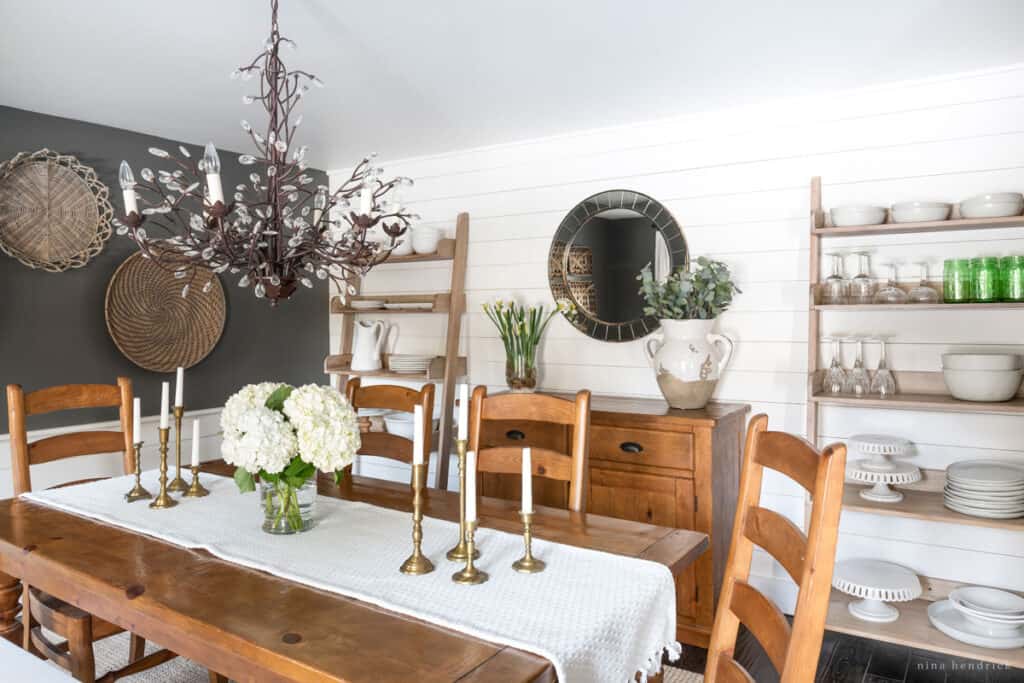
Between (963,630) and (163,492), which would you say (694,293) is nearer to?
(963,630)

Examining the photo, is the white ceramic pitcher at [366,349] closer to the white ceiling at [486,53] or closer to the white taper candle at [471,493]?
the white ceiling at [486,53]

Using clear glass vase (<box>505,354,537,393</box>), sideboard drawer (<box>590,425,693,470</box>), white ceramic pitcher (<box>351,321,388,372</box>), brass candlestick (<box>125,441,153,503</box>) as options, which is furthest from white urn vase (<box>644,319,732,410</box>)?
brass candlestick (<box>125,441,153,503</box>)

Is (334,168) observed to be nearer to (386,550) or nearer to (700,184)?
(700,184)

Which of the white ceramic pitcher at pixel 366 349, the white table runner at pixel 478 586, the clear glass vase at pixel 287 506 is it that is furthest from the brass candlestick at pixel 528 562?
the white ceramic pitcher at pixel 366 349

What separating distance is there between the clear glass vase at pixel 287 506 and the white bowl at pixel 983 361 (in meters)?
2.30

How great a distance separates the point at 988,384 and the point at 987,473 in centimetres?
32

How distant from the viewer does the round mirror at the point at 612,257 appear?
351cm

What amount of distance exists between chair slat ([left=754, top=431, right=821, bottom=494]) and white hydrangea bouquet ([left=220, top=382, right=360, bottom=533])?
3.07 ft

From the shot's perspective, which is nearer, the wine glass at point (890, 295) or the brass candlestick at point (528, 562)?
the brass candlestick at point (528, 562)

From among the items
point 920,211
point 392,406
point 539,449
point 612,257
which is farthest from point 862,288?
point 392,406

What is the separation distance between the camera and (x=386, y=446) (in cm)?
251

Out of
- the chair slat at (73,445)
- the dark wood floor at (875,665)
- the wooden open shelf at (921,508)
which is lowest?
the dark wood floor at (875,665)

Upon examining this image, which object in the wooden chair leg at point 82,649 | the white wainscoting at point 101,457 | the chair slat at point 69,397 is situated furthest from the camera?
the white wainscoting at point 101,457

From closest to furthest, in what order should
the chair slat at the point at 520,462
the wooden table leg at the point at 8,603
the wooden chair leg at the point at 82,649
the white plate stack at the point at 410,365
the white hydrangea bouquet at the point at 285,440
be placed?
the white hydrangea bouquet at the point at 285,440
the wooden chair leg at the point at 82,649
the wooden table leg at the point at 8,603
the chair slat at the point at 520,462
the white plate stack at the point at 410,365
